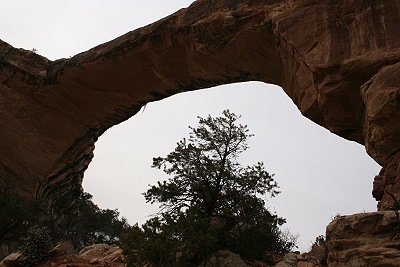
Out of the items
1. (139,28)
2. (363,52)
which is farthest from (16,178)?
(363,52)

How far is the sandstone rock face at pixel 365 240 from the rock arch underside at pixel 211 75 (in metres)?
1.40

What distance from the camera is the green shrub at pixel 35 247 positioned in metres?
13.1

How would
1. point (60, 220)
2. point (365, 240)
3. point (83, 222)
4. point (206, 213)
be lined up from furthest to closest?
1. point (83, 222)
2. point (60, 220)
3. point (206, 213)
4. point (365, 240)

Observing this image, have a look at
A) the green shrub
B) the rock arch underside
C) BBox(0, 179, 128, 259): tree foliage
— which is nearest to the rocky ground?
the rock arch underside

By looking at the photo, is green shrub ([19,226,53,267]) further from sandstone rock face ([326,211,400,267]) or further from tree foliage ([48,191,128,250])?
sandstone rock face ([326,211,400,267])

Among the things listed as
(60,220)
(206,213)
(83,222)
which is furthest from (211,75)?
(83,222)

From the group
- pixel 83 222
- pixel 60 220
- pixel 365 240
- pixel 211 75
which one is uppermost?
pixel 211 75

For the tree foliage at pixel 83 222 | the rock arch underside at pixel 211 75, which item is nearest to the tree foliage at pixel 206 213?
the rock arch underside at pixel 211 75

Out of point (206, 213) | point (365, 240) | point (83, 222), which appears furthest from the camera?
point (83, 222)

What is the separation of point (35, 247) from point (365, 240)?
35.8 feet

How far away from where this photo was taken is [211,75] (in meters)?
14.7

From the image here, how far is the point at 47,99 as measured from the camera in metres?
17.6

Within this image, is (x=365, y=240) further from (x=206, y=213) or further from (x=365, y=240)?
(x=206, y=213)

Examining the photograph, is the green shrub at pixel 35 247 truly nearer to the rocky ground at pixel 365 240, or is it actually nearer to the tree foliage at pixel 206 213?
the tree foliage at pixel 206 213
